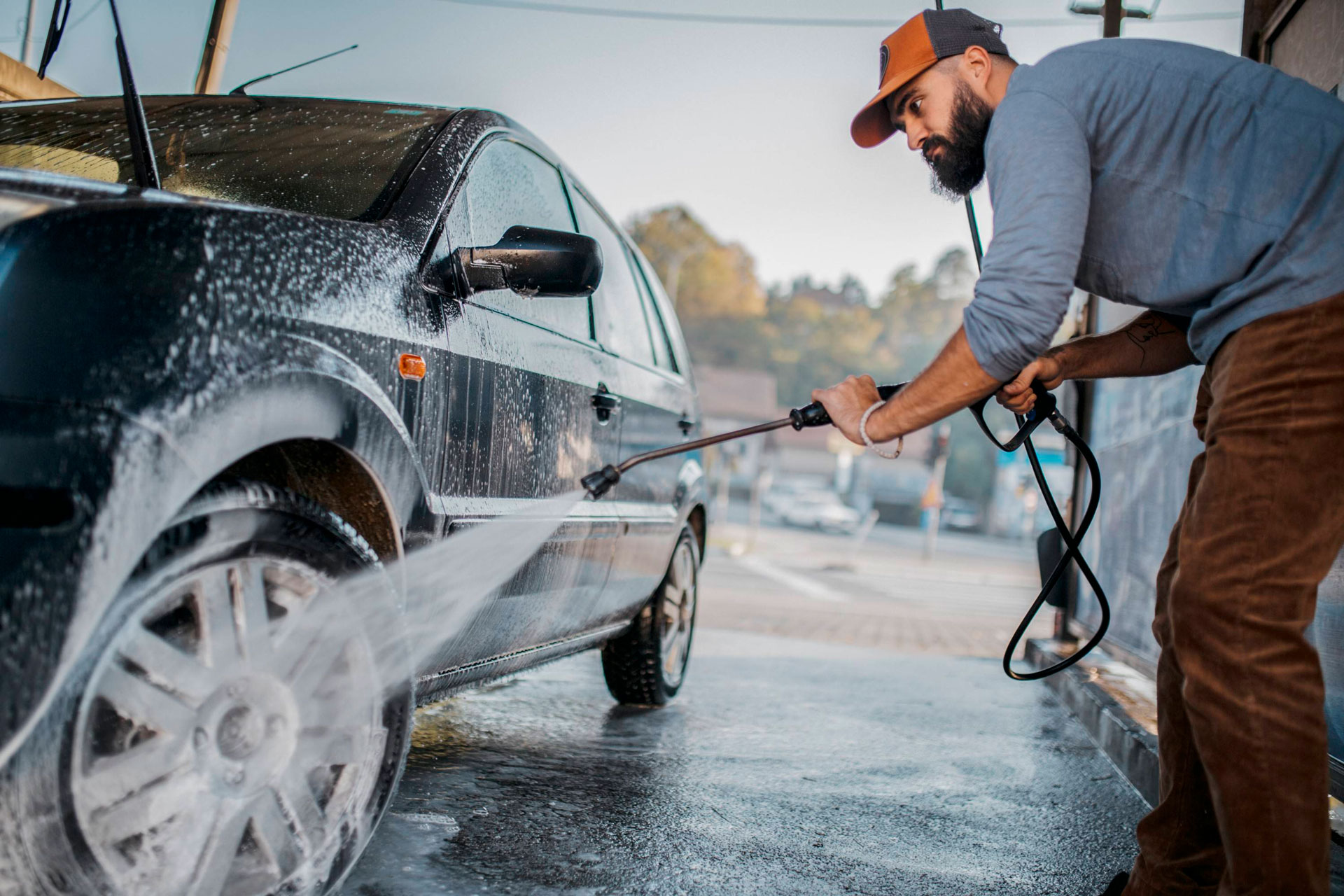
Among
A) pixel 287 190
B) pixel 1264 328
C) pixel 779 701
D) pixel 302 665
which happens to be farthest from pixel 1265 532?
pixel 779 701

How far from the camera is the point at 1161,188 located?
2.06m

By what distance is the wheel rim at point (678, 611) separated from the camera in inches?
178

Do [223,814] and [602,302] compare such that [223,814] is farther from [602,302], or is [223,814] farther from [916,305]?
[916,305]

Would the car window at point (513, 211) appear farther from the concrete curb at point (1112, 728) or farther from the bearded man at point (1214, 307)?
the concrete curb at point (1112, 728)

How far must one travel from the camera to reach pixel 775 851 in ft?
8.91

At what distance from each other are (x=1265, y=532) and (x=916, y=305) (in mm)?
116230

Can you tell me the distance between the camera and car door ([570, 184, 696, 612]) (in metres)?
3.70

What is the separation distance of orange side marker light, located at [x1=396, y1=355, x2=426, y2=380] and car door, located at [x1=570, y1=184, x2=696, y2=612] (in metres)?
1.22

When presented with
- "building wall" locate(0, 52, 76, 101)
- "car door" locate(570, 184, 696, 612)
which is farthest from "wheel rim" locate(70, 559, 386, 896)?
"building wall" locate(0, 52, 76, 101)

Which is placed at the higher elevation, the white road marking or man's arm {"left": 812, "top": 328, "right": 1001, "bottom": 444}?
man's arm {"left": 812, "top": 328, "right": 1001, "bottom": 444}

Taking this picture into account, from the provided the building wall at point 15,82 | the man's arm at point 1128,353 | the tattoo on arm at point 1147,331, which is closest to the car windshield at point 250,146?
the building wall at point 15,82

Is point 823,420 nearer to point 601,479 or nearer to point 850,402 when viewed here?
point 850,402

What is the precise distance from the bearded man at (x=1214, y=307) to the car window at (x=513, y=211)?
0.99 m

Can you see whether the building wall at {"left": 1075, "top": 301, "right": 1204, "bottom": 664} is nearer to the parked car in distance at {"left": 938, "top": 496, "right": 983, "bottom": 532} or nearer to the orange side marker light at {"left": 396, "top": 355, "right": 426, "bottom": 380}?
the orange side marker light at {"left": 396, "top": 355, "right": 426, "bottom": 380}
